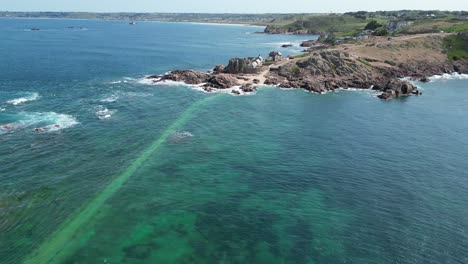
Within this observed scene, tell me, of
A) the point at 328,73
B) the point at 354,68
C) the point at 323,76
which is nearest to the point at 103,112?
the point at 323,76

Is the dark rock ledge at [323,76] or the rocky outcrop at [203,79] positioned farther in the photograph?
the rocky outcrop at [203,79]

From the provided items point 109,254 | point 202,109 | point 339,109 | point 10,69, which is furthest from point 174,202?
point 10,69

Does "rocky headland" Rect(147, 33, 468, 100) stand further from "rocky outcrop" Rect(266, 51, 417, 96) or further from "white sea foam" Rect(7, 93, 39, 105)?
"white sea foam" Rect(7, 93, 39, 105)

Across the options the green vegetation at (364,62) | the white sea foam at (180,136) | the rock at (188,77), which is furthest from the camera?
the green vegetation at (364,62)

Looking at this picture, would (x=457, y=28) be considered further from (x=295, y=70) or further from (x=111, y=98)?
(x=111, y=98)

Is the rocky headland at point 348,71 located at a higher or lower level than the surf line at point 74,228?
higher

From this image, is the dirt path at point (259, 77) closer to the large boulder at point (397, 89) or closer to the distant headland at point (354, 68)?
the distant headland at point (354, 68)

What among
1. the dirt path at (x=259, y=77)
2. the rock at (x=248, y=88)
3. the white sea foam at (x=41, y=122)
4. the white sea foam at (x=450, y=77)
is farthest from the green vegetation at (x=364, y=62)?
the white sea foam at (x=41, y=122)
